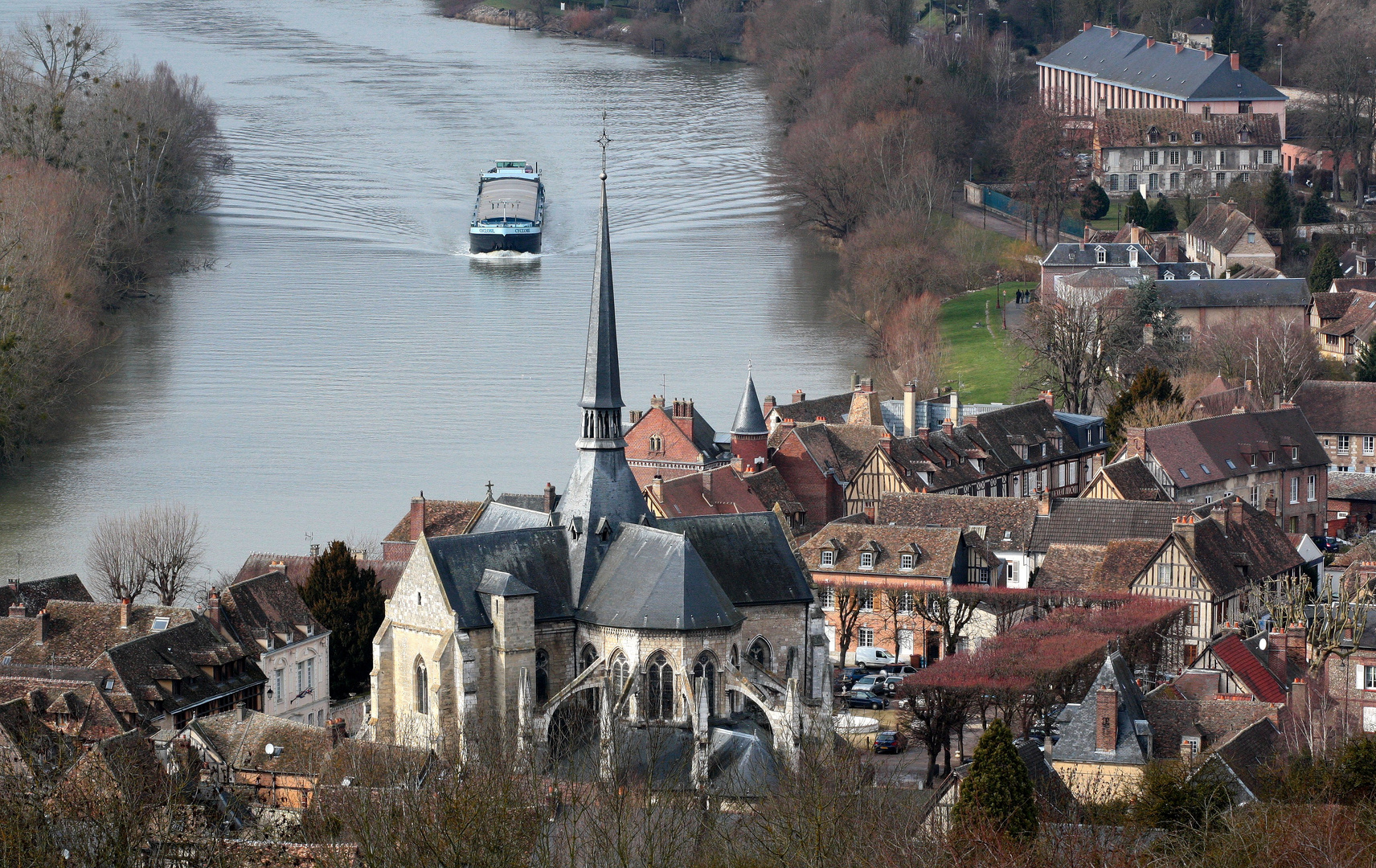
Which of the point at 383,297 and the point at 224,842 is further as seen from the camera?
the point at 383,297

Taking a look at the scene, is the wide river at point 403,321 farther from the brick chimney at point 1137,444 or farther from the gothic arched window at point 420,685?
the gothic arched window at point 420,685

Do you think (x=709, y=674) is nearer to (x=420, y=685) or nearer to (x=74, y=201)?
(x=420, y=685)

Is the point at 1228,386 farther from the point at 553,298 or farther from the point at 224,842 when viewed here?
the point at 224,842

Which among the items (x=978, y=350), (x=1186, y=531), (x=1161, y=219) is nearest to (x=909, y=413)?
(x=1186, y=531)

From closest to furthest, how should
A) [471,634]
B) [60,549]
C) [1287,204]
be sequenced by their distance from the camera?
[471,634]
[60,549]
[1287,204]

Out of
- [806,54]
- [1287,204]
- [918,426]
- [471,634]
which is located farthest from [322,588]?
[806,54]

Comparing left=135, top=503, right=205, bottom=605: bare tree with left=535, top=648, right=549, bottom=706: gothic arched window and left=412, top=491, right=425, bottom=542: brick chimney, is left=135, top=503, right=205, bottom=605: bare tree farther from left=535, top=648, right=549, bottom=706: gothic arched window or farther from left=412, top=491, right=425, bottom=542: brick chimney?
left=535, top=648, right=549, bottom=706: gothic arched window

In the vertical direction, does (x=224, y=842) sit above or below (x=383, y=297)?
above
